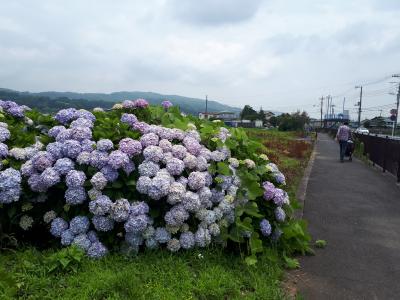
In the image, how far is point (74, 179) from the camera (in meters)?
3.77

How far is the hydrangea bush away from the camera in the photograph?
12.6ft

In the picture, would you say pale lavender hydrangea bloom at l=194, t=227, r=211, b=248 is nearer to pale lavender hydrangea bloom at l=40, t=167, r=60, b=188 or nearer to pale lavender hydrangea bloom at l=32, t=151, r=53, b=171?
pale lavender hydrangea bloom at l=40, t=167, r=60, b=188

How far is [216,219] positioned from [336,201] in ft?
15.7

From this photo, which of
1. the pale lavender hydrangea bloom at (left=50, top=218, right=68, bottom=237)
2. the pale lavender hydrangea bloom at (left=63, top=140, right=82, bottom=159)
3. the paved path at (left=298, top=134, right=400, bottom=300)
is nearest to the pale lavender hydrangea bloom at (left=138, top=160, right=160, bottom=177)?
the pale lavender hydrangea bloom at (left=63, top=140, right=82, bottom=159)

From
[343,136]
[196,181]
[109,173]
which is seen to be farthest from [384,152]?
[109,173]

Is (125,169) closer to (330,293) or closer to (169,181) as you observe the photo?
(169,181)

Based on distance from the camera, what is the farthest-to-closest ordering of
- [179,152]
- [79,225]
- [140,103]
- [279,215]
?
[140,103]
[279,215]
[179,152]
[79,225]

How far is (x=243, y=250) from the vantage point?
13.8 feet

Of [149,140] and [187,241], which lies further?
[149,140]

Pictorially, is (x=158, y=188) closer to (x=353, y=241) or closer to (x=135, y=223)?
(x=135, y=223)

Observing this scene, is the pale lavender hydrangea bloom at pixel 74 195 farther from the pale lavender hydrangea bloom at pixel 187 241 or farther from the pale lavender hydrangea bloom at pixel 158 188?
the pale lavender hydrangea bloom at pixel 187 241

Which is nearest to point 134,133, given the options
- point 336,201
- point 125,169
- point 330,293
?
point 125,169

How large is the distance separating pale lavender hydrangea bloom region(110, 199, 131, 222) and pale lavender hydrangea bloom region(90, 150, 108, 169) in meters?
0.42

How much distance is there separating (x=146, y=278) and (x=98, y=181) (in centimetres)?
97
